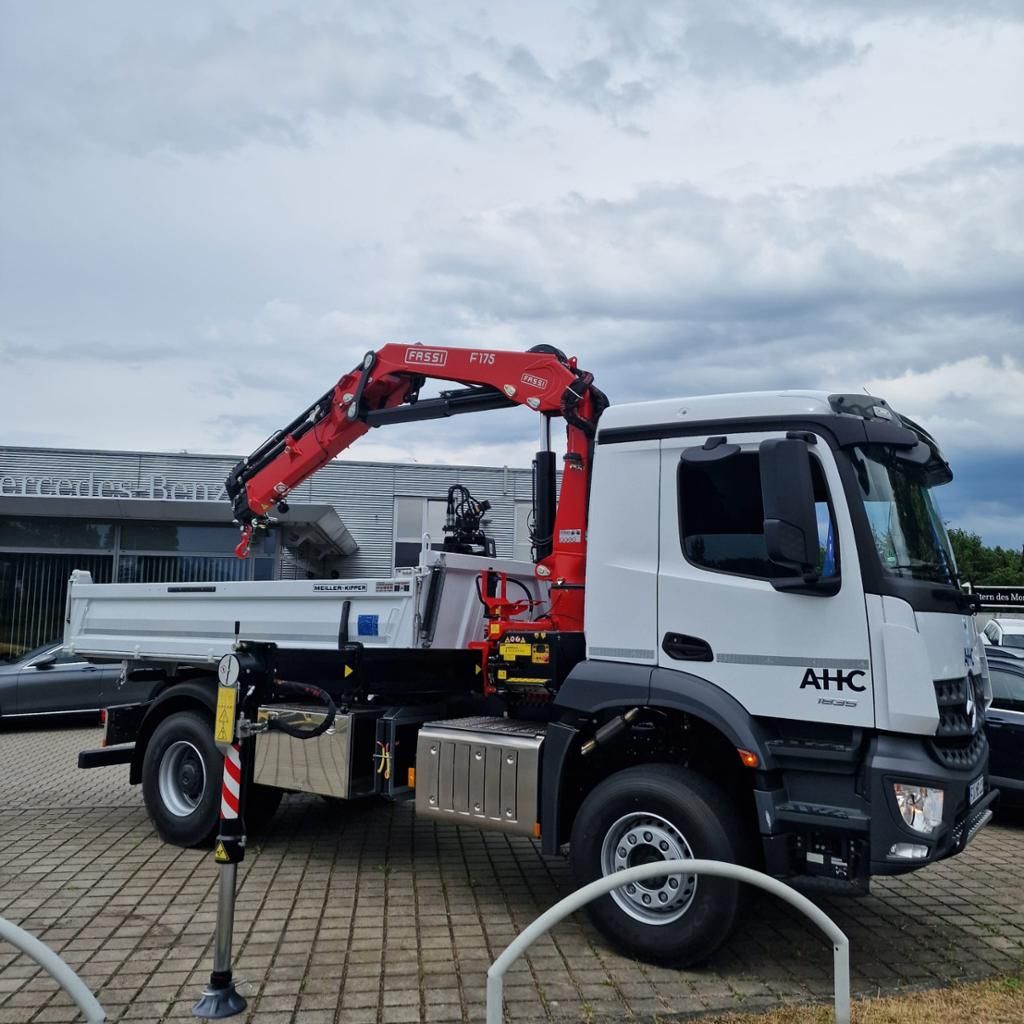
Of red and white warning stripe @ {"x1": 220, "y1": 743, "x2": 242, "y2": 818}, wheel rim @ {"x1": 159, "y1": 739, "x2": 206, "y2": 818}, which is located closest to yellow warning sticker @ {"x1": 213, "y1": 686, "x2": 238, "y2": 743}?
red and white warning stripe @ {"x1": 220, "y1": 743, "x2": 242, "y2": 818}

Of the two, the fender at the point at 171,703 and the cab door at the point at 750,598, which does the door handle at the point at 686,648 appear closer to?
the cab door at the point at 750,598

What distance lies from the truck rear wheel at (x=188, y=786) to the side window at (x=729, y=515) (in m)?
4.08

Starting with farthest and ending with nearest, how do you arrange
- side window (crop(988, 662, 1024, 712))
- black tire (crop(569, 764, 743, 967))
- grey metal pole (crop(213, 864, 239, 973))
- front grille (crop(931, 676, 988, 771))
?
side window (crop(988, 662, 1024, 712)) → black tire (crop(569, 764, 743, 967)) → front grille (crop(931, 676, 988, 771)) → grey metal pole (crop(213, 864, 239, 973))

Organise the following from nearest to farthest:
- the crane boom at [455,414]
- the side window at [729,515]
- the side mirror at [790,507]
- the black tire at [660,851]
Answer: the side mirror at [790,507], the black tire at [660,851], the side window at [729,515], the crane boom at [455,414]

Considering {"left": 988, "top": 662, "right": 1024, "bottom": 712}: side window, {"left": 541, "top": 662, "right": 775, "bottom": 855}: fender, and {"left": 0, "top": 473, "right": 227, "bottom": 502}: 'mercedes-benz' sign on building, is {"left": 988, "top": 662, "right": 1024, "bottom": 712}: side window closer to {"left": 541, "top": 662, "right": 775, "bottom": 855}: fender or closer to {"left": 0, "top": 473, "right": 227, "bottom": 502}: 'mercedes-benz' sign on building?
{"left": 541, "top": 662, "right": 775, "bottom": 855}: fender

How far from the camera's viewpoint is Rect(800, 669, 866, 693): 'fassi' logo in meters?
4.89

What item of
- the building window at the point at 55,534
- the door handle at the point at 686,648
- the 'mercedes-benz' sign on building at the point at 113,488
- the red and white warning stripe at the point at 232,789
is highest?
the 'mercedes-benz' sign on building at the point at 113,488

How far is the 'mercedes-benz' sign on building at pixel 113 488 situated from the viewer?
20.1 metres

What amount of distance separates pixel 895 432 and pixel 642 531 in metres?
1.42

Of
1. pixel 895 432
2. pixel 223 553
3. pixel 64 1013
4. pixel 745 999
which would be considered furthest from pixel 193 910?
pixel 223 553

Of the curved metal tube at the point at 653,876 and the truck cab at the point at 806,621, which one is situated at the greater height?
the truck cab at the point at 806,621

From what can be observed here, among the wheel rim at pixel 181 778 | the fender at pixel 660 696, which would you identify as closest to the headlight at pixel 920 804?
the fender at pixel 660 696

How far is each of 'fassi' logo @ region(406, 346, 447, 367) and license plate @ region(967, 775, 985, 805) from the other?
4.44 metres

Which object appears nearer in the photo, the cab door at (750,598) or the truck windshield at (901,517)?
the cab door at (750,598)
